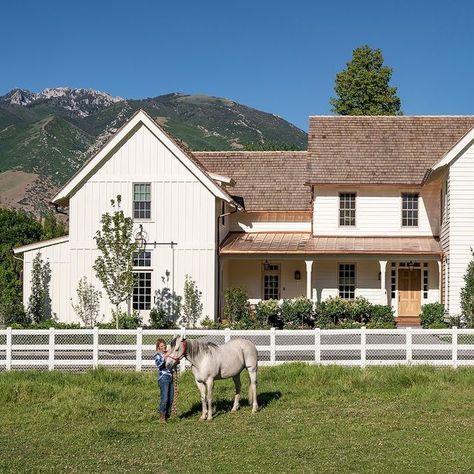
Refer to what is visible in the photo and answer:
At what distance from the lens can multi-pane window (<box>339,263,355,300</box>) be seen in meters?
37.6

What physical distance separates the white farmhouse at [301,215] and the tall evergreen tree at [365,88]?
566 inches

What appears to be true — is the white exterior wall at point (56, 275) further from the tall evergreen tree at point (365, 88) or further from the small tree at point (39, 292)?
the tall evergreen tree at point (365, 88)

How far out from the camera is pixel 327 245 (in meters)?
36.8

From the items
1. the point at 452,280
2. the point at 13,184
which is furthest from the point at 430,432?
the point at 13,184

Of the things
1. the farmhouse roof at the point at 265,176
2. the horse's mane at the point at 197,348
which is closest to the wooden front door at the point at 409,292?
the farmhouse roof at the point at 265,176

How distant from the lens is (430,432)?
1515 cm

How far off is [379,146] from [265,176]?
552 centimetres

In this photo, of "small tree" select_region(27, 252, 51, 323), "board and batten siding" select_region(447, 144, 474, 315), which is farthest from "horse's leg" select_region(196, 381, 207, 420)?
"small tree" select_region(27, 252, 51, 323)

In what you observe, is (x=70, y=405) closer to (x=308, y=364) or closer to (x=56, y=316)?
(x=308, y=364)

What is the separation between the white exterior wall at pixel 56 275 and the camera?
3641cm

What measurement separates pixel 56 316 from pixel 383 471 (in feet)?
83.6

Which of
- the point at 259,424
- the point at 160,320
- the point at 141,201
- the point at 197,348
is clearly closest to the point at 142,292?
the point at 160,320

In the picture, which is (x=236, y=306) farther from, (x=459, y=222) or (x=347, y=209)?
(x=459, y=222)

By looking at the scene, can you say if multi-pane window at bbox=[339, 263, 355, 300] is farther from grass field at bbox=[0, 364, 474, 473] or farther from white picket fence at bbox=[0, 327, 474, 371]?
grass field at bbox=[0, 364, 474, 473]
